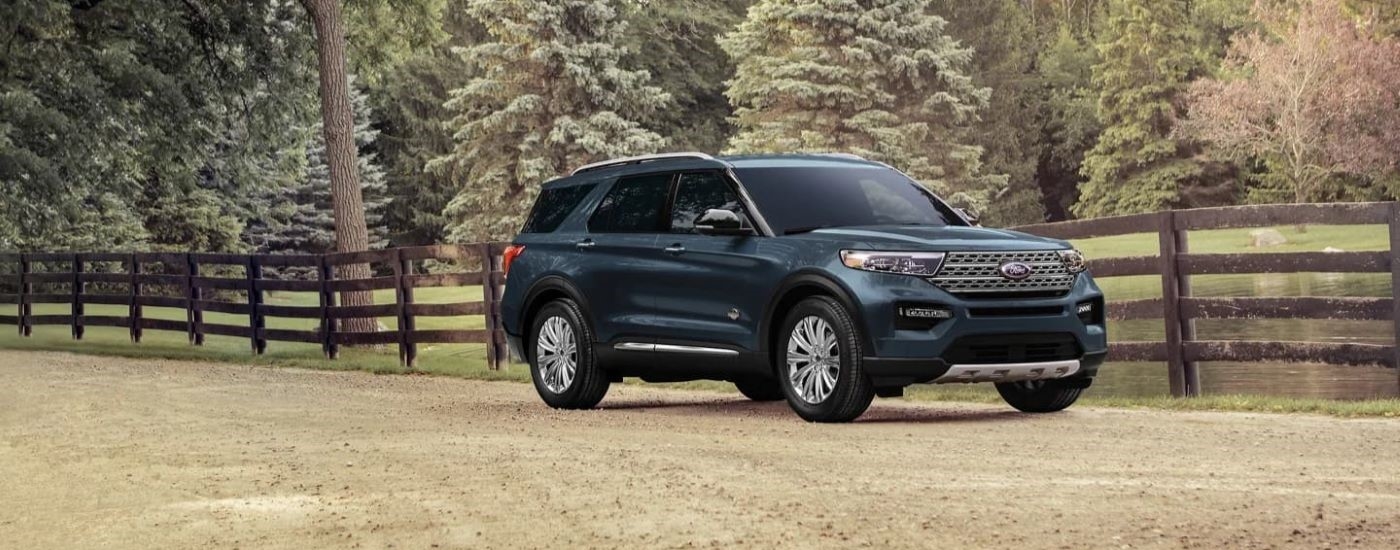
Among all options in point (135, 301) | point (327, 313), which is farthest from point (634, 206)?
point (135, 301)

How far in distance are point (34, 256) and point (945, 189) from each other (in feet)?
116

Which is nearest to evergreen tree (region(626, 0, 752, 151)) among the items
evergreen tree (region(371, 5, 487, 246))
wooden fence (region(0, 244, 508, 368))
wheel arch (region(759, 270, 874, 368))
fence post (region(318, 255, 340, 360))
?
evergreen tree (region(371, 5, 487, 246))

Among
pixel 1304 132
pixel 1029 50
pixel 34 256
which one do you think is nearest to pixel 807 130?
pixel 1304 132

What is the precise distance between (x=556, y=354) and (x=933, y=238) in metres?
3.55

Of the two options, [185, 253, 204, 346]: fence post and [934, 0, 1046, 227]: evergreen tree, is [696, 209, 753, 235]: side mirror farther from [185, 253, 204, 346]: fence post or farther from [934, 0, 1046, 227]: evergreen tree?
[934, 0, 1046, 227]: evergreen tree

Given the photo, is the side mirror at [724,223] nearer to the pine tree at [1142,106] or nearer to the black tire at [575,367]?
the black tire at [575,367]

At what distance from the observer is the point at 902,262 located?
1144 cm

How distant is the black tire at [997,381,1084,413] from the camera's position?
12859 millimetres

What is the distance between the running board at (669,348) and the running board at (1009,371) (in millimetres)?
1567

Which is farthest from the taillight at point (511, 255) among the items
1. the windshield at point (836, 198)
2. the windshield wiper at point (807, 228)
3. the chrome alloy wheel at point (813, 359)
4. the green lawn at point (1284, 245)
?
the green lawn at point (1284, 245)

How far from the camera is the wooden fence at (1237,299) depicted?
12852 millimetres

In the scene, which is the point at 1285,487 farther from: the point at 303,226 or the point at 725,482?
the point at 303,226

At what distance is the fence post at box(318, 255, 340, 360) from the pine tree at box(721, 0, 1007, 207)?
3415 cm

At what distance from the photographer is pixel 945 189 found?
6062 centimetres
